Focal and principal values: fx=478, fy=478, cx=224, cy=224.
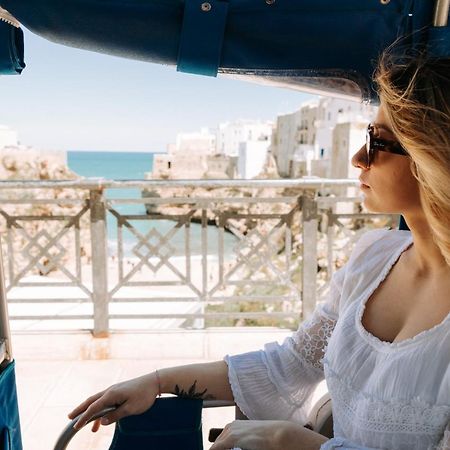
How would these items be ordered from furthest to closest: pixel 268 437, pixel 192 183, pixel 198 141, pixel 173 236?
pixel 198 141 → pixel 173 236 → pixel 192 183 → pixel 268 437

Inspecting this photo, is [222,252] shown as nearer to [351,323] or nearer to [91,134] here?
[351,323]

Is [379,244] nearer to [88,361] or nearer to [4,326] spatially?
[4,326]

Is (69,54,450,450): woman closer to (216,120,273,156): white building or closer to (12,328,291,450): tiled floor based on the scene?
(12,328,291,450): tiled floor

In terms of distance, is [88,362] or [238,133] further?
[238,133]

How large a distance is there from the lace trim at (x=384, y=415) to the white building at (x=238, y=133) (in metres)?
56.1

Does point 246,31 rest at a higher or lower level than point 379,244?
higher

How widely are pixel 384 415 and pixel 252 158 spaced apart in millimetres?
45525

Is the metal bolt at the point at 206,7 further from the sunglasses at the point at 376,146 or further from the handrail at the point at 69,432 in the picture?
the handrail at the point at 69,432

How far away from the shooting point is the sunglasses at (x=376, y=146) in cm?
102

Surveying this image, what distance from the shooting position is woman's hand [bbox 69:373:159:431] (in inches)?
45.6

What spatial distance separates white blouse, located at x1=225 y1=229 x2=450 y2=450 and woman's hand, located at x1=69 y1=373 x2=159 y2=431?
0.76ft

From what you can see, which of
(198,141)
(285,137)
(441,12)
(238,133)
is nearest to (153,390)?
(441,12)

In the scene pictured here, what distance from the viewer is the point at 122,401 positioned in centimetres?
117

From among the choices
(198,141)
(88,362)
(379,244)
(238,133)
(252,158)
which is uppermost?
(238,133)
